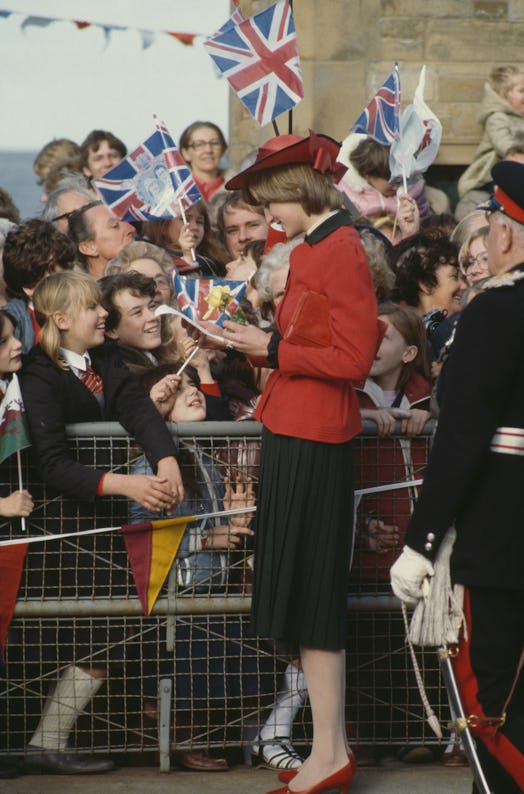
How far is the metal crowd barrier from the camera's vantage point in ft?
16.1

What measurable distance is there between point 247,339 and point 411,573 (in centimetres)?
115

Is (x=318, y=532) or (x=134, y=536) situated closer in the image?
(x=318, y=532)

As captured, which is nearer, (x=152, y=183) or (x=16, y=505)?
(x=16, y=505)

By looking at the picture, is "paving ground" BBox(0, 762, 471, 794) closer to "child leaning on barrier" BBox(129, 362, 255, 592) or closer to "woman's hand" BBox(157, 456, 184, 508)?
"child leaning on barrier" BBox(129, 362, 255, 592)

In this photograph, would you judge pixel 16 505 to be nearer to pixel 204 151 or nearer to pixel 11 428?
pixel 11 428

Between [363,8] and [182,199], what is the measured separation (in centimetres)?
466

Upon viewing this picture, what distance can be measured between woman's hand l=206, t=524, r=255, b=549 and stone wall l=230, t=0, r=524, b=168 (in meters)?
6.07

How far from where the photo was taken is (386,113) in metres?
7.62

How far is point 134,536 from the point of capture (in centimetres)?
492

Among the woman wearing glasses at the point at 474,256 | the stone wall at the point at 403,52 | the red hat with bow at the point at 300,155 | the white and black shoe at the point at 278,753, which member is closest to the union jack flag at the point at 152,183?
the woman wearing glasses at the point at 474,256

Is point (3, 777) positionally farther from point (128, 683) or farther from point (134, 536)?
point (134, 536)

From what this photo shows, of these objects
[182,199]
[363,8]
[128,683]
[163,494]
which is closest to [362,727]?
[128,683]

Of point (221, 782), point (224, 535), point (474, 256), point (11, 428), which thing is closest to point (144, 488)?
point (224, 535)

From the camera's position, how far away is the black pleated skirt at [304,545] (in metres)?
4.58
